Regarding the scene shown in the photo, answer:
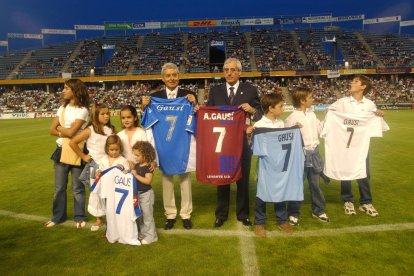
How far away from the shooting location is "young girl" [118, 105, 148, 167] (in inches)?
196

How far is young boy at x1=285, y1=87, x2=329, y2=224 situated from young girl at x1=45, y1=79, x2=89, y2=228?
3.20m

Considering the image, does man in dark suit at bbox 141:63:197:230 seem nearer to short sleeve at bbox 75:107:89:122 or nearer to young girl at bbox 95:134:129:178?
young girl at bbox 95:134:129:178

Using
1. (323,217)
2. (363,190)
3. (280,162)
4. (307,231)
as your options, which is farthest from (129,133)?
(363,190)

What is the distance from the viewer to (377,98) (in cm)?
4356

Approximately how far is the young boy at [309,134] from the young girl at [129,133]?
227cm

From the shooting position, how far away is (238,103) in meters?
5.26

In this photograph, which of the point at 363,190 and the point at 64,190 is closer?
the point at 64,190

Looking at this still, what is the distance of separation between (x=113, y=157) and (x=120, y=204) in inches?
26.8

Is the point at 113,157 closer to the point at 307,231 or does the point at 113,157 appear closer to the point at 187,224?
the point at 187,224

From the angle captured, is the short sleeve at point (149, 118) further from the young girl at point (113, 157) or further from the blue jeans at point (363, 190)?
the blue jeans at point (363, 190)

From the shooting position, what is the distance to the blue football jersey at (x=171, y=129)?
5.21 metres

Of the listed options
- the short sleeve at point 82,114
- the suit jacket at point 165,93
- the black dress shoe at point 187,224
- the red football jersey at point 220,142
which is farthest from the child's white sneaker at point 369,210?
the short sleeve at point 82,114

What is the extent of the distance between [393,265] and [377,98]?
44.6 meters

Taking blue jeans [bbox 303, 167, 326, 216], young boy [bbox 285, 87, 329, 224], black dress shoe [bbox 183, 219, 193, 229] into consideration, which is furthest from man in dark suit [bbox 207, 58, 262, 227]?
blue jeans [bbox 303, 167, 326, 216]
